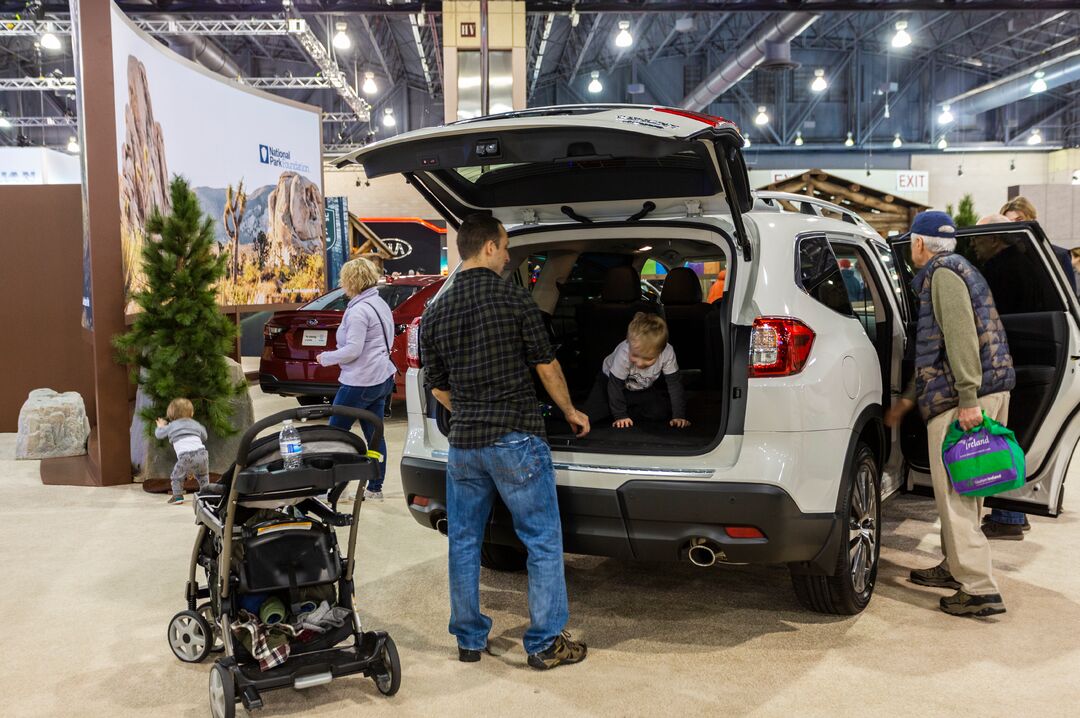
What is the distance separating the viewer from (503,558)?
4.70 m

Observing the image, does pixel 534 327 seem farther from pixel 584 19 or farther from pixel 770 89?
pixel 770 89

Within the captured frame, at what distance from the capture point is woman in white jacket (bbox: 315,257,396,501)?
234 inches

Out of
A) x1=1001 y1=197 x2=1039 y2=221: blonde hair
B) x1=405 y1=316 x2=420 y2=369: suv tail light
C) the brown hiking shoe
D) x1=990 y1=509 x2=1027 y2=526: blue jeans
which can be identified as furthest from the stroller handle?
x1=1001 y1=197 x2=1039 y2=221: blonde hair

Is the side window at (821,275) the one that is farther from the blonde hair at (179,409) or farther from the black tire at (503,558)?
the blonde hair at (179,409)

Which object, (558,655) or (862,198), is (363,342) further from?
(862,198)

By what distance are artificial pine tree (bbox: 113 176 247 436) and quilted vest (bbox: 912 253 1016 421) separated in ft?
15.9

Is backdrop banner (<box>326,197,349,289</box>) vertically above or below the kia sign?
below

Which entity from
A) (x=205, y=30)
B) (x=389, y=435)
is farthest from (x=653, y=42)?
(x=389, y=435)

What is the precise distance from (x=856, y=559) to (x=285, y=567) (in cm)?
227

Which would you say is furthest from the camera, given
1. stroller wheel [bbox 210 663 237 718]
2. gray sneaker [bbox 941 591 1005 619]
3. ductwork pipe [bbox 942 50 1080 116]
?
ductwork pipe [bbox 942 50 1080 116]

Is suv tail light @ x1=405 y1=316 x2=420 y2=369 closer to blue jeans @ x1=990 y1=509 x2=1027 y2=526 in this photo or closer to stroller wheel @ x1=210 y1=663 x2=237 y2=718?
stroller wheel @ x1=210 y1=663 x2=237 y2=718

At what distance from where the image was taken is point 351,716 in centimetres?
317

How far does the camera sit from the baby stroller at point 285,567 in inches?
122

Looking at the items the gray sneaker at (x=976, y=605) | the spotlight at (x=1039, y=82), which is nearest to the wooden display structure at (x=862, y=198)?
the gray sneaker at (x=976, y=605)
